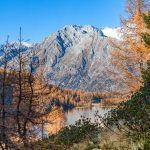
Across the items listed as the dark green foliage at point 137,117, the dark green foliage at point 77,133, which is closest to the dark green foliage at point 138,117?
the dark green foliage at point 137,117

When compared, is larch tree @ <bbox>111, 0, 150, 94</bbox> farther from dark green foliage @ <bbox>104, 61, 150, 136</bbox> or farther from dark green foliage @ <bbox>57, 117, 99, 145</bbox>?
dark green foliage @ <bbox>104, 61, 150, 136</bbox>

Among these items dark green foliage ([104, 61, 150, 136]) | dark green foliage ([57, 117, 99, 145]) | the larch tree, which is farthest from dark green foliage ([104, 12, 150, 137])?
the larch tree

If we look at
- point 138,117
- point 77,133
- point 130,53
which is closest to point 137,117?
point 138,117

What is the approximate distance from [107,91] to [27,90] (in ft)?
58.3

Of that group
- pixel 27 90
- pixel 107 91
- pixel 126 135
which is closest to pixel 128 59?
pixel 107 91

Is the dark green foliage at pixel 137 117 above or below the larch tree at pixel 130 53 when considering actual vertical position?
below

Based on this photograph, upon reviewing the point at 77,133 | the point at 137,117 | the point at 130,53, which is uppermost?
the point at 130,53

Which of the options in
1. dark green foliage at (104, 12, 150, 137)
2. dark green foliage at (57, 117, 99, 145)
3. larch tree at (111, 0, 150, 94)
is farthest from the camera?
larch tree at (111, 0, 150, 94)

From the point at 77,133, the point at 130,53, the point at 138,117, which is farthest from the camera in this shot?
the point at 130,53

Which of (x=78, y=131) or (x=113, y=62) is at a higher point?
(x=113, y=62)

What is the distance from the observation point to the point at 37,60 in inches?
645

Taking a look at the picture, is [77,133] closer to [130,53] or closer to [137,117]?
[137,117]

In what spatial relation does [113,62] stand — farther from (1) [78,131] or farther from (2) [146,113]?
(2) [146,113]

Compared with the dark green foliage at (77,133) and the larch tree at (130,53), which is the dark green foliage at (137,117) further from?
the larch tree at (130,53)
